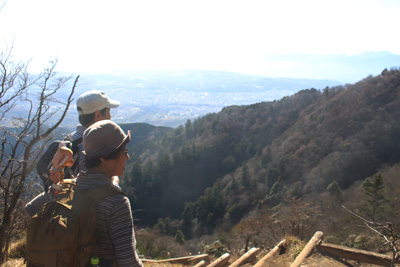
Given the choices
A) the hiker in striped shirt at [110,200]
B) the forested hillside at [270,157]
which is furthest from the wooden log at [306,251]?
the forested hillside at [270,157]

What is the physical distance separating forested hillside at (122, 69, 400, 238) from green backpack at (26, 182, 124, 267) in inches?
1242

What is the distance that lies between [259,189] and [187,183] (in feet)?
44.4

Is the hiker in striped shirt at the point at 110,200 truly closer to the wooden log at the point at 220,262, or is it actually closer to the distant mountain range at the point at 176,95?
the wooden log at the point at 220,262

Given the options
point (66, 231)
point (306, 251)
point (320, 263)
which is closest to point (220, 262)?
point (306, 251)

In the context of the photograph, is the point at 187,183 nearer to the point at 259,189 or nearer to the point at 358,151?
the point at 259,189

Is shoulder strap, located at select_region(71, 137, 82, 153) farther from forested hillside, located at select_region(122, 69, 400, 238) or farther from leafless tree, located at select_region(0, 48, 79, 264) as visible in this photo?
forested hillside, located at select_region(122, 69, 400, 238)

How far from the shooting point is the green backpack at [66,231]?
1367mm

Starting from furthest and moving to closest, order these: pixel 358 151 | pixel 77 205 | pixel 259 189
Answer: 1. pixel 259 189
2. pixel 358 151
3. pixel 77 205

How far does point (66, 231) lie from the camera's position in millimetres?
1371

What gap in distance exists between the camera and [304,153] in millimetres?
41812

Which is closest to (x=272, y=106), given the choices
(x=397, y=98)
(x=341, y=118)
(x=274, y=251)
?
(x=341, y=118)

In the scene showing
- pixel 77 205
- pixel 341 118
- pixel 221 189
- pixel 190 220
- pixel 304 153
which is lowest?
pixel 190 220

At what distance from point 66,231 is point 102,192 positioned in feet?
0.74

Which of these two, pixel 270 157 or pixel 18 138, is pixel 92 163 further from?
pixel 270 157
